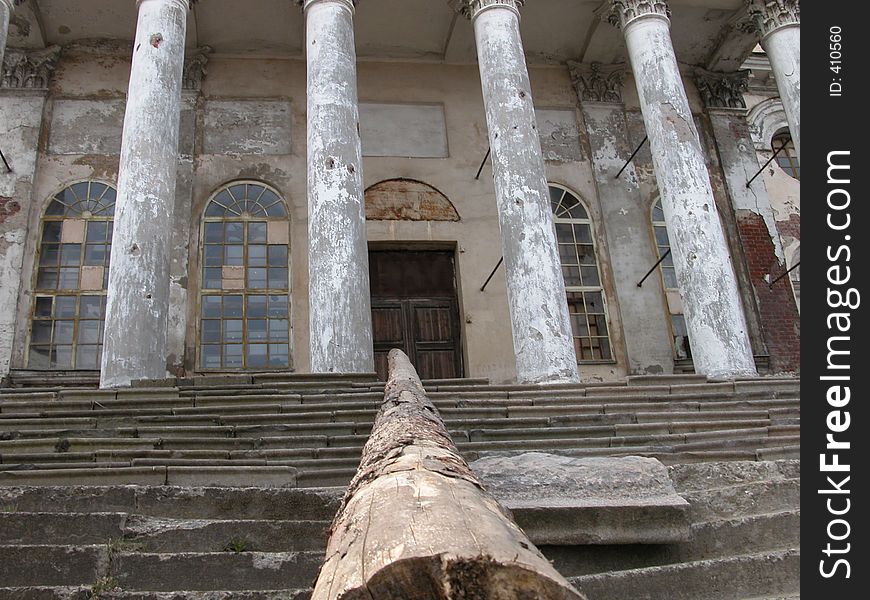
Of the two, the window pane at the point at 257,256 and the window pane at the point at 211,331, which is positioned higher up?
the window pane at the point at 257,256

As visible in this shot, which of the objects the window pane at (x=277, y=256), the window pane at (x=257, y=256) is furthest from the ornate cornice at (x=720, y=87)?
the window pane at (x=257, y=256)

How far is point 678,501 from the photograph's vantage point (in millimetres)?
4184

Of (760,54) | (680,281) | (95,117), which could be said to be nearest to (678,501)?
(680,281)

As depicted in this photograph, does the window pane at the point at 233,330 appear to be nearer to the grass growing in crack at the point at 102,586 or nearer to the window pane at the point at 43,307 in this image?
the window pane at the point at 43,307

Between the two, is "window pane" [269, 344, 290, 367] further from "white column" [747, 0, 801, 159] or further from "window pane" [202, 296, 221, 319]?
"white column" [747, 0, 801, 159]

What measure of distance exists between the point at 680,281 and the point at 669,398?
9.74 feet

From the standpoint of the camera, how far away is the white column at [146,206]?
→ 8.59m

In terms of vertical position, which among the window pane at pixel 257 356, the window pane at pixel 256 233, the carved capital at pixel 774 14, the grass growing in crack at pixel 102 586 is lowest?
the grass growing in crack at pixel 102 586

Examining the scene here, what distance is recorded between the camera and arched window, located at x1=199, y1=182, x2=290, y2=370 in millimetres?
12695

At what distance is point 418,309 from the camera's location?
13.7 metres

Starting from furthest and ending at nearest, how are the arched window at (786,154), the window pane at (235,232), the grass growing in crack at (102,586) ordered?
the arched window at (786,154), the window pane at (235,232), the grass growing in crack at (102,586)

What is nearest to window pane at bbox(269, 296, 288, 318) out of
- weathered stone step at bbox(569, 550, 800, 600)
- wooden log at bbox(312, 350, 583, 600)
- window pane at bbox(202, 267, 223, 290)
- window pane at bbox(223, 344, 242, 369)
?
window pane at bbox(223, 344, 242, 369)

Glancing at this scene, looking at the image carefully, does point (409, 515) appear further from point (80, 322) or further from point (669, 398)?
point (80, 322)

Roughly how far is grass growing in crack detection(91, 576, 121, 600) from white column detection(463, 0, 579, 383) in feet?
20.2
